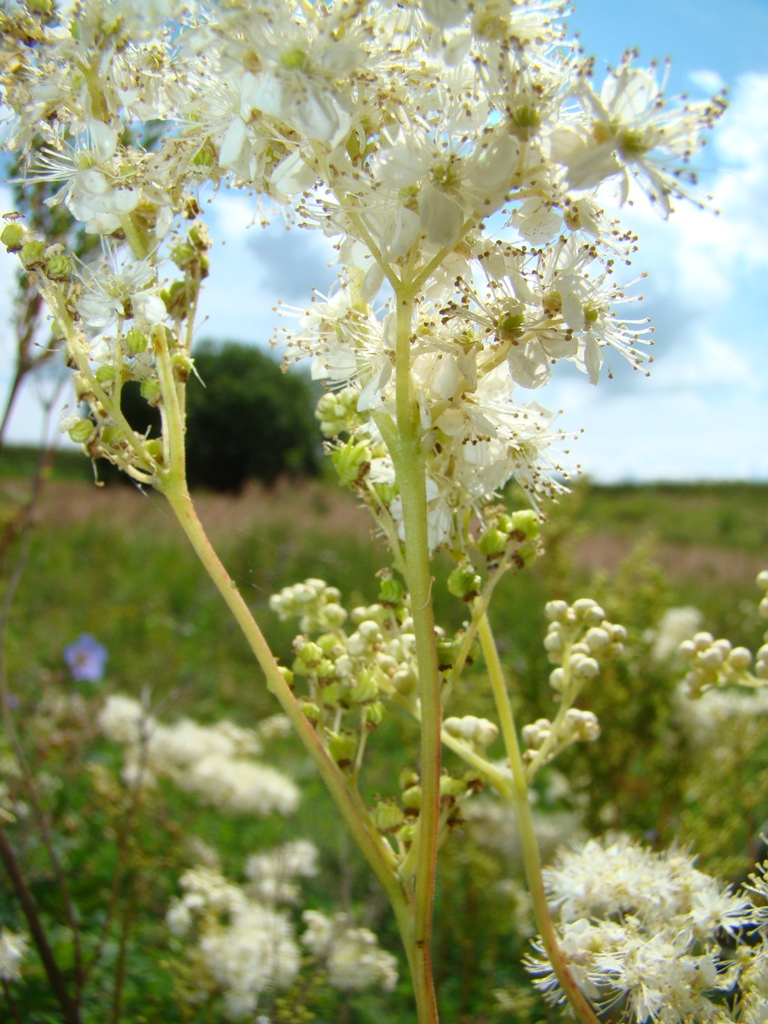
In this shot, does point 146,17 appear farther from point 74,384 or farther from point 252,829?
point 252,829

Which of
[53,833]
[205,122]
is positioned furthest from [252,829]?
[205,122]

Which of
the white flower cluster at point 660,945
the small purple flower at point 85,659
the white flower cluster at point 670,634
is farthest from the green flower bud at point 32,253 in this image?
the small purple flower at point 85,659

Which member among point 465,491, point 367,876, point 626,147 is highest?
point 626,147

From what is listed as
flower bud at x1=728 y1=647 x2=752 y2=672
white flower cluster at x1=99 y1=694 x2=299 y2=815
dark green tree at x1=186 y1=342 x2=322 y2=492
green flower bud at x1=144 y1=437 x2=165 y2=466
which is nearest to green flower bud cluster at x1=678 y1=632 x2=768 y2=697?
flower bud at x1=728 y1=647 x2=752 y2=672

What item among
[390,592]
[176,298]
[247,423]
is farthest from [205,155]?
[247,423]

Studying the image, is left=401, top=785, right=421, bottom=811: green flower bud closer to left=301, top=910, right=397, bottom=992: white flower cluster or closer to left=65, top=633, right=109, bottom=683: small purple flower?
left=301, top=910, right=397, bottom=992: white flower cluster

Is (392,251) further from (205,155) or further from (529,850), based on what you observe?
(529,850)

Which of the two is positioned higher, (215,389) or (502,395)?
(215,389)

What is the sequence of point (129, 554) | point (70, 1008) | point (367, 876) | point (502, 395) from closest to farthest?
point (502, 395)
point (70, 1008)
point (367, 876)
point (129, 554)

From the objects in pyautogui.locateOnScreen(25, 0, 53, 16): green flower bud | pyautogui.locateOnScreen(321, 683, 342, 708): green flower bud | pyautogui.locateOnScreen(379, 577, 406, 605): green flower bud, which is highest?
pyautogui.locateOnScreen(25, 0, 53, 16): green flower bud
